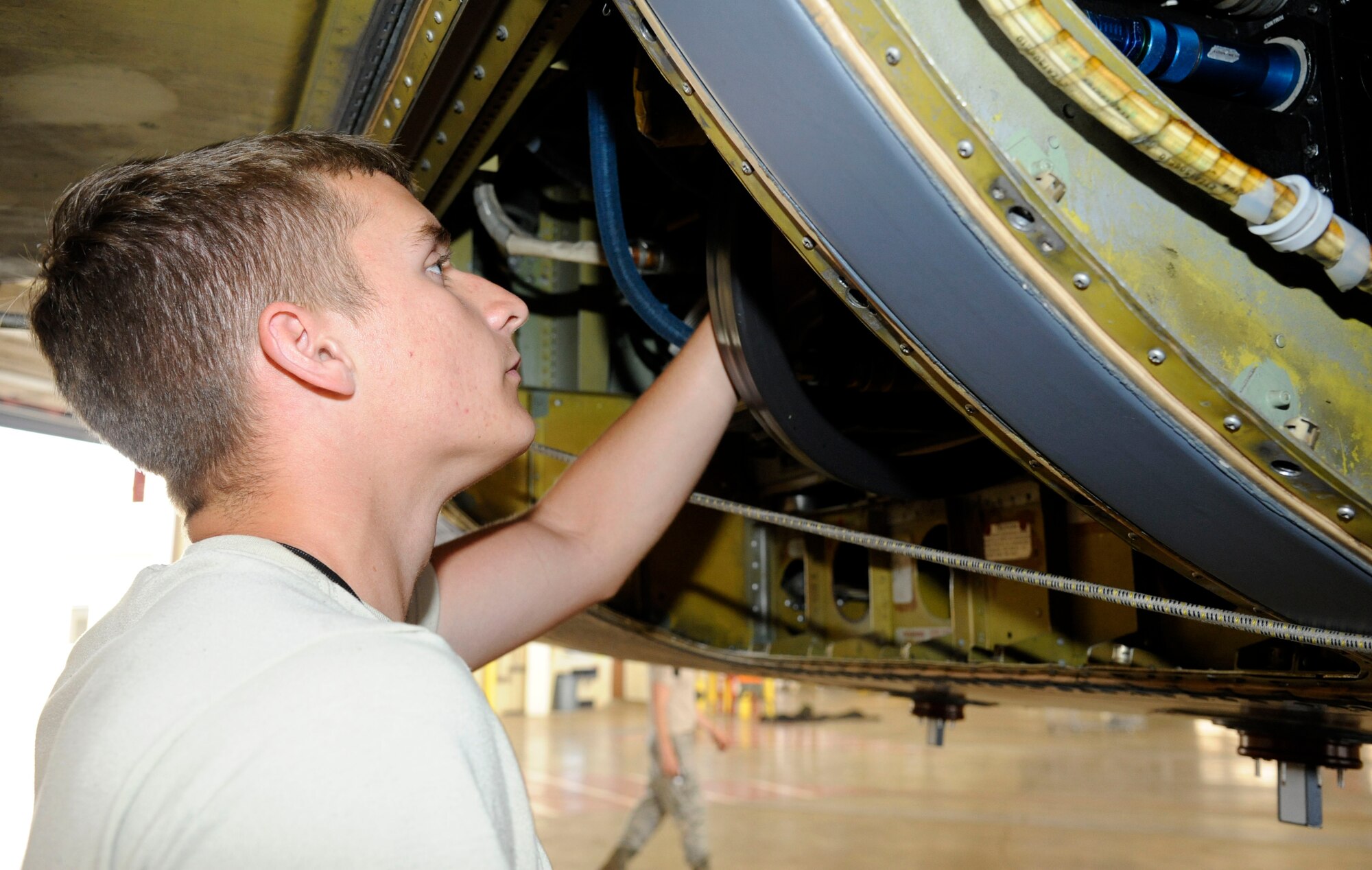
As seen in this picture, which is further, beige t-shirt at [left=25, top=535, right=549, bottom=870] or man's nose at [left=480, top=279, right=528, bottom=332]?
man's nose at [left=480, top=279, right=528, bottom=332]

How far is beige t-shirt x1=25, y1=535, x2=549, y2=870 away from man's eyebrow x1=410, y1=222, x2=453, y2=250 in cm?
46

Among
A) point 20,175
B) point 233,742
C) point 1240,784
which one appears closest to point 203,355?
point 233,742

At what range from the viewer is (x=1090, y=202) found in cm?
95

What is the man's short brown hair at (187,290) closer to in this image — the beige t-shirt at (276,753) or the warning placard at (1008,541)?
the beige t-shirt at (276,753)

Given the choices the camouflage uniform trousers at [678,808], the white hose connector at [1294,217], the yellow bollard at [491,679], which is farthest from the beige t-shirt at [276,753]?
the yellow bollard at [491,679]

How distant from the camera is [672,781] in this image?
4.93m

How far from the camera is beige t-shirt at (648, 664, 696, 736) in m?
5.10

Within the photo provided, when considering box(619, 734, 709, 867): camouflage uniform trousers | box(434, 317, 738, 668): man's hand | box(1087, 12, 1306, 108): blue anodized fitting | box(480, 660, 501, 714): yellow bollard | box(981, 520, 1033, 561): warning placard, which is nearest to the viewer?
box(1087, 12, 1306, 108): blue anodized fitting

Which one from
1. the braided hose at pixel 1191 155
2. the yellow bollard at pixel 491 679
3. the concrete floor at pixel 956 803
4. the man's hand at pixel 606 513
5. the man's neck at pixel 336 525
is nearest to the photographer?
the braided hose at pixel 1191 155

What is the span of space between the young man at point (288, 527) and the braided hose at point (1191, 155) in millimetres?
614

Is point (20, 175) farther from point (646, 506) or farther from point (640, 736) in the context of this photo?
point (640, 736)

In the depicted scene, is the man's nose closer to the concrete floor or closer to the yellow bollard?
the concrete floor

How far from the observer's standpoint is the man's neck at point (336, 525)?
96 centimetres

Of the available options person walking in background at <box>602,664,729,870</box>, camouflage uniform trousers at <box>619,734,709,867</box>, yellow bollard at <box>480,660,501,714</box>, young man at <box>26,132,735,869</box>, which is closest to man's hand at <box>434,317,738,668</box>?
young man at <box>26,132,735,869</box>
